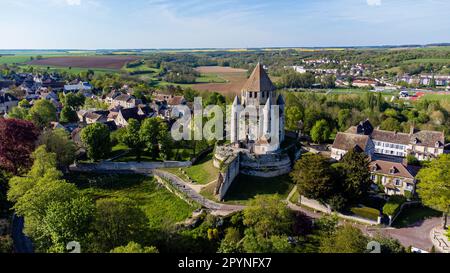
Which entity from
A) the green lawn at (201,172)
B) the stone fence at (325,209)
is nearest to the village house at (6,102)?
the green lawn at (201,172)

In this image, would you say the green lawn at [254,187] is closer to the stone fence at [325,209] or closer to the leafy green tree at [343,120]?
the stone fence at [325,209]

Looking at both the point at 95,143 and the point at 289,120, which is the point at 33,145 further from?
the point at 289,120

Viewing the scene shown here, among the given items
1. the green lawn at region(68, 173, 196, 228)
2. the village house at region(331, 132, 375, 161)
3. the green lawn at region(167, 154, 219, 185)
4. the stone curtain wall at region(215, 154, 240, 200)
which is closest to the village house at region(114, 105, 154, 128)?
the green lawn at region(68, 173, 196, 228)

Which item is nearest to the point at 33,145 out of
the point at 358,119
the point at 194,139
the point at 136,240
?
the point at 194,139

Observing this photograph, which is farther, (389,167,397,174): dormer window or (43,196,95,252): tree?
(389,167,397,174): dormer window

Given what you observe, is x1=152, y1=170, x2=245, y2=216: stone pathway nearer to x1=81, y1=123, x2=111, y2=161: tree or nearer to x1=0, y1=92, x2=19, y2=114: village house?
x1=81, y1=123, x2=111, y2=161: tree

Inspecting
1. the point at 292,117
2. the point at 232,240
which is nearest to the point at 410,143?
the point at 292,117
